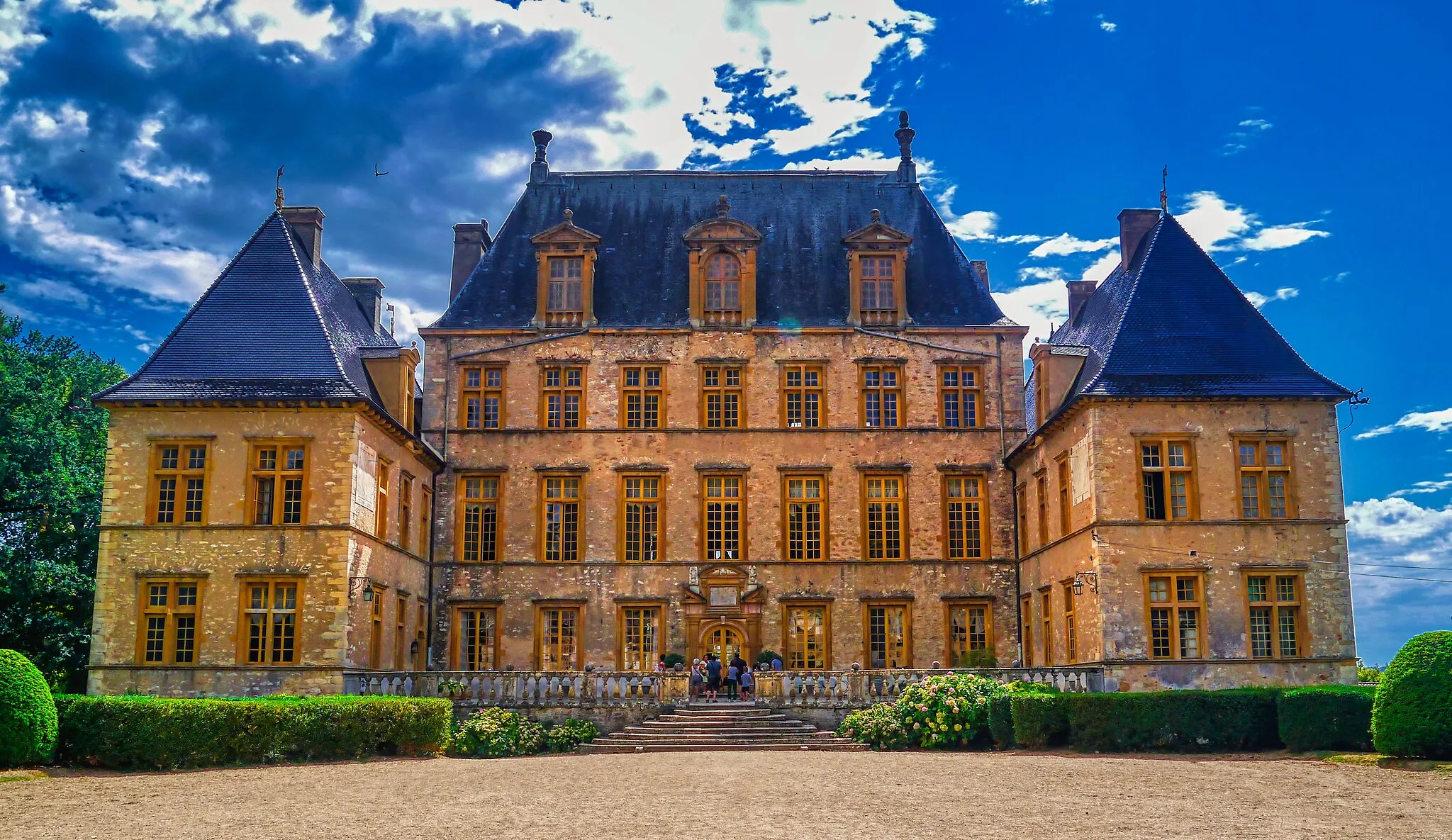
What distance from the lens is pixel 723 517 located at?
33844mm

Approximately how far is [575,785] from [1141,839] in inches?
313

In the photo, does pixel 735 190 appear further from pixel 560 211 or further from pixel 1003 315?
pixel 1003 315

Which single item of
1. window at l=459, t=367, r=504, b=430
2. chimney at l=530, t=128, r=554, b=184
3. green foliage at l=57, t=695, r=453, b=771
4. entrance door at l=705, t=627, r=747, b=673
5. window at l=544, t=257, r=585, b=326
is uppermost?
chimney at l=530, t=128, r=554, b=184

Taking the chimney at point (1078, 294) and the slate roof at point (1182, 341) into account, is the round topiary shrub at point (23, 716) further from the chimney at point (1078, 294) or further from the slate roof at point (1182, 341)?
the chimney at point (1078, 294)

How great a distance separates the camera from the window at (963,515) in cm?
3384

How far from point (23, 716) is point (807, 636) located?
18.8 metres

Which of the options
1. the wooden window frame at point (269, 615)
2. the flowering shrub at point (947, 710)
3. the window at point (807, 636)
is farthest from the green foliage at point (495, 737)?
the window at point (807, 636)

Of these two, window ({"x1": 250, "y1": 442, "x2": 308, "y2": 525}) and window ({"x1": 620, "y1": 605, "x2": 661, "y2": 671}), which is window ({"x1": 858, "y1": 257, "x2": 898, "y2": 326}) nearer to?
window ({"x1": 620, "y1": 605, "x2": 661, "y2": 671})

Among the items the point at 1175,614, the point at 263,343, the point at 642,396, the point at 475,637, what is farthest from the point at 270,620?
the point at 1175,614

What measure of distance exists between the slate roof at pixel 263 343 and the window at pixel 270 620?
3.99 meters

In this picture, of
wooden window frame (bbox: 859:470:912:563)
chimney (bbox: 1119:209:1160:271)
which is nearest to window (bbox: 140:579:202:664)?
wooden window frame (bbox: 859:470:912:563)

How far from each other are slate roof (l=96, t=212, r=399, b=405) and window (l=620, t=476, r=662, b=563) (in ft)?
22.3

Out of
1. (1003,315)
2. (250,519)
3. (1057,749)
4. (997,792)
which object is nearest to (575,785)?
(997,792)

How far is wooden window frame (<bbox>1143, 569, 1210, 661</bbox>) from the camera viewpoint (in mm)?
26922
